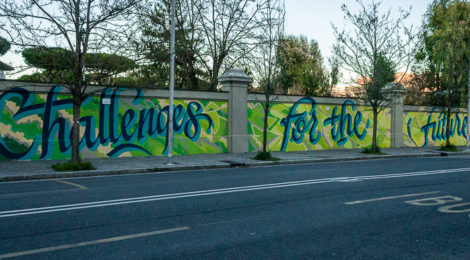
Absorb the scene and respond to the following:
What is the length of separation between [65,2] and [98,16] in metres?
1.00

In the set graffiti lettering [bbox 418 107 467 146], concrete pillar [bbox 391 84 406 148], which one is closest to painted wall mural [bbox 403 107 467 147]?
graffiti lettering [bbox 418 107 467 146]

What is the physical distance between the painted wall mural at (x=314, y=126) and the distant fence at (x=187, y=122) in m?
0.05

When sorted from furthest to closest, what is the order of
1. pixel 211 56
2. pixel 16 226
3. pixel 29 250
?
pixel 211 56 < pixel 16 226 < pixel 29 250

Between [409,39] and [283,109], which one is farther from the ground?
[409,39]

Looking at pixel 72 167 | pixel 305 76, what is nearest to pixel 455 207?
pixel 72 167

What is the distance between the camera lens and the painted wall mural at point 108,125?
14.6 meters

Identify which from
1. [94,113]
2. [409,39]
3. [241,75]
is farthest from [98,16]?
[409,39]

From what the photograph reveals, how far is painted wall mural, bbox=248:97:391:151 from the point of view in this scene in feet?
66.6

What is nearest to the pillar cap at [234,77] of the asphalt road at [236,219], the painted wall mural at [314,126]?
the painted wall mural at [314,126]

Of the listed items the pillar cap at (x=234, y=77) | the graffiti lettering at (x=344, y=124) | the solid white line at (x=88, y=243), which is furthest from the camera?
the graffiti lettering at (x=344, y=124)

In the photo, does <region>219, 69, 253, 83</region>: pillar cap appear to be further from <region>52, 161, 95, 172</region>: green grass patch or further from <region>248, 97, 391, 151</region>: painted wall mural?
<region>52, 161, 95, 172</region>: green grass patch

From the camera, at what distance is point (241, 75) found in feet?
63.6

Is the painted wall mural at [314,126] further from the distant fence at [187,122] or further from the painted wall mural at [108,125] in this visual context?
the painted wall mural at [108,125]

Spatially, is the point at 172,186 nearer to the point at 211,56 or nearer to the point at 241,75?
the point at 241,75
